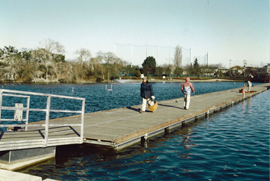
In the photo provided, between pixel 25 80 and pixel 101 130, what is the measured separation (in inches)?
3579

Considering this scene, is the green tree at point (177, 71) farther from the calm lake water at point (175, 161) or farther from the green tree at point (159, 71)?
the calm lake water at point (175, 161)

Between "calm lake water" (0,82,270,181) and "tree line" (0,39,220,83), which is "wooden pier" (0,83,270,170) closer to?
"calm lake water" (0,82,270,181)

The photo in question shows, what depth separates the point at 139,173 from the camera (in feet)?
25.1

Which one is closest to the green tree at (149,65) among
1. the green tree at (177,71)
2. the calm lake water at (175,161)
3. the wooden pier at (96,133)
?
the green tree at (177,71)

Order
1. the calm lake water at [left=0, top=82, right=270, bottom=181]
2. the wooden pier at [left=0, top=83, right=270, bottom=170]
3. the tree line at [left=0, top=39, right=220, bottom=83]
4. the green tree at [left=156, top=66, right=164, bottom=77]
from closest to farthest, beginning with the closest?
the calm lake water at [left=0, top=82, right=270, bottom=181] → the wooden pier at [left=0, top=83, right=270, bottom=170] → the tree line at [left=0, top=39, right=220, bottom=83] → the green tree at [left=156, top=66, right=164, bottom=77]

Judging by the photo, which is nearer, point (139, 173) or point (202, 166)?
point (139, 173)

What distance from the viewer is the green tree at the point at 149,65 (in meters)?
137

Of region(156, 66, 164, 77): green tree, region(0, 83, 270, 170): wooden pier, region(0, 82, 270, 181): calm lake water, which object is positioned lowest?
region(0, 82, 270, 181): calm lake water

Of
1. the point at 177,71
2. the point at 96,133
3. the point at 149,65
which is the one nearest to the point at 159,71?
the point at 149,65

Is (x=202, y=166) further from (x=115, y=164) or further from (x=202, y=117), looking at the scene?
(x=202, y=117)

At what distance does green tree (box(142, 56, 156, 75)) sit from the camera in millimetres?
137038

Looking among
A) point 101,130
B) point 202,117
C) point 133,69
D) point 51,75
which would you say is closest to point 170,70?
point 133,69

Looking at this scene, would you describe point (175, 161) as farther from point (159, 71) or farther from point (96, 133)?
point (159, 71)

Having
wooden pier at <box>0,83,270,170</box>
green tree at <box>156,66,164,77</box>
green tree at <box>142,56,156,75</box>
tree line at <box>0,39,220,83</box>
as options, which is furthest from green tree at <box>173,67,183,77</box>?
wooden pier at <box>0,83,270,170</box>
